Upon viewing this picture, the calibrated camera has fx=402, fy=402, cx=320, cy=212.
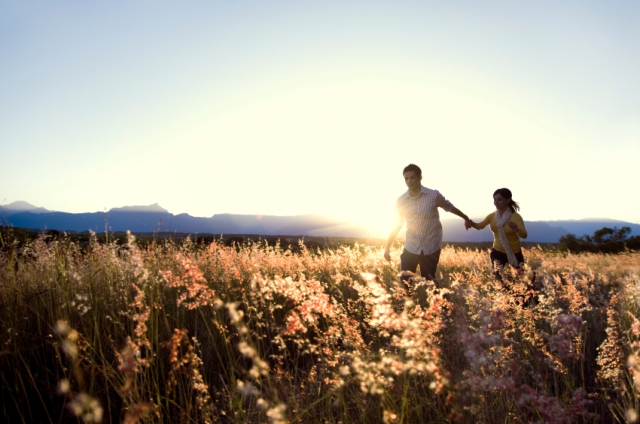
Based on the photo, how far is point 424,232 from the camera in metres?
6.09

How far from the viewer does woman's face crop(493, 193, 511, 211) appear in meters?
6.45

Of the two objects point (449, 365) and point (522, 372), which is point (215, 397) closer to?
point (449, 365)

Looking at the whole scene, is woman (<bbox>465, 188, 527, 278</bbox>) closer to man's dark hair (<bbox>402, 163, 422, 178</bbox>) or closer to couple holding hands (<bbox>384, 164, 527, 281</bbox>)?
couple holding hands (<bbox>384, 164, 527, 281</bbox>)

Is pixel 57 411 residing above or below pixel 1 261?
below

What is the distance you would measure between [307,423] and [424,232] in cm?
405

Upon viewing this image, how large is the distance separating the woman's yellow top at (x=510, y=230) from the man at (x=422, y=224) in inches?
37.1

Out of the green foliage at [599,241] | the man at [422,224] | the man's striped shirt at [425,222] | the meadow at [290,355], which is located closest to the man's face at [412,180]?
the man at [422,224]

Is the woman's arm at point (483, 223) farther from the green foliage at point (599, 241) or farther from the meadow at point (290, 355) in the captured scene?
the green foliage at point (599, 241)

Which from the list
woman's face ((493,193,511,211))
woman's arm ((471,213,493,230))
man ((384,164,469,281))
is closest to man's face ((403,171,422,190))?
man ((384,164,469,281))

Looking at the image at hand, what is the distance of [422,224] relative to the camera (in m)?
6.12

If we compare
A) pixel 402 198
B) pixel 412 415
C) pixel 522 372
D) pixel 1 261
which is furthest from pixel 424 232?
pixel 1 261

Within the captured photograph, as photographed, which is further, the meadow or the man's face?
the man's face

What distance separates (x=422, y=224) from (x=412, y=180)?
69cm

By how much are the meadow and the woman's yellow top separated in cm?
146
